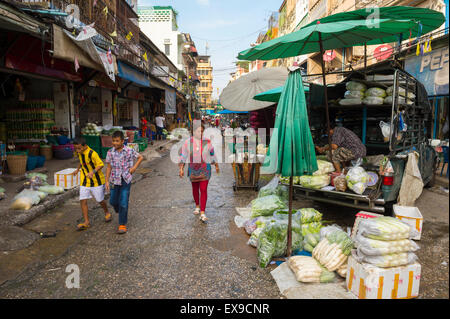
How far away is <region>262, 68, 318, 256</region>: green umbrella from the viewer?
356cm

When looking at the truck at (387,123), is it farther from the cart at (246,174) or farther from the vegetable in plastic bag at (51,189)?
the vegetable in plastic bag at (51,189)

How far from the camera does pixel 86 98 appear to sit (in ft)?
42.3

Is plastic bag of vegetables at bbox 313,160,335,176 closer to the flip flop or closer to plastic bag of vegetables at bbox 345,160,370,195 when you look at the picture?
plastic bag of vegetables at bbox 345,160,370,195

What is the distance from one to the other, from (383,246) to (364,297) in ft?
1.70

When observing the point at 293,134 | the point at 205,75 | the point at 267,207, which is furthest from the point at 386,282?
the point at 205,75

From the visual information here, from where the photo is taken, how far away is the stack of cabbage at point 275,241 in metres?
3.73

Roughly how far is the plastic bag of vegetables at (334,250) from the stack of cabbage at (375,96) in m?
3.40

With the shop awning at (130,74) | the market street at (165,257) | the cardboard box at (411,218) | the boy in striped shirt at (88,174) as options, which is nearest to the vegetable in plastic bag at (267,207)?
the market street at (165,257)

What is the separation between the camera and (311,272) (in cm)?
319

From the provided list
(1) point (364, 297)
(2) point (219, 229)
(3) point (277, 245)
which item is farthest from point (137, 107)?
(1) point (364, 297)

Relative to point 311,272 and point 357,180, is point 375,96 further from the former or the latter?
point 311,272

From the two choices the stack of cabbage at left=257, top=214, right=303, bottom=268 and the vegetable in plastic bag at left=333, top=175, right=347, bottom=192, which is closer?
the stack of cabbage at left=257, top=214, right=303, bottom=268

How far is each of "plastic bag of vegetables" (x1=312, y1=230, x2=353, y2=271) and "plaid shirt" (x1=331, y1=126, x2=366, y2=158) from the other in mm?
2459

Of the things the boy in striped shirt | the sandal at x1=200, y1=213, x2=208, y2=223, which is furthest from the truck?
the boy in striped shirt
